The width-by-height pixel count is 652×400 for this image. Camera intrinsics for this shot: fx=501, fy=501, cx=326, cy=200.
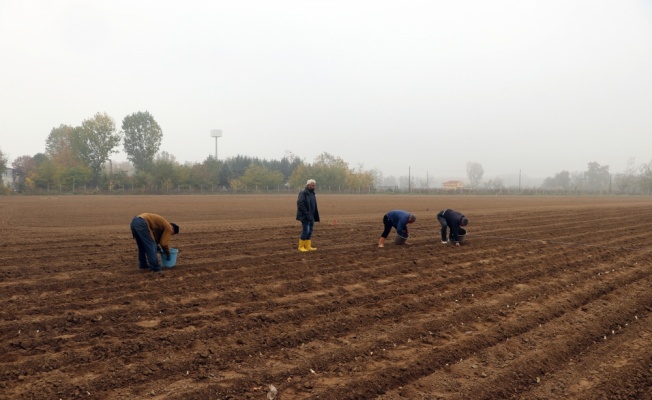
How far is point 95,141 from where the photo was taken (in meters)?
80.8

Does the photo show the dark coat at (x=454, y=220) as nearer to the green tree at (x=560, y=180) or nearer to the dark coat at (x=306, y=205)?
the dark coat at (x=306, y=205)

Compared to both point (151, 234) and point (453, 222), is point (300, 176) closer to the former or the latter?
point (453, 222)

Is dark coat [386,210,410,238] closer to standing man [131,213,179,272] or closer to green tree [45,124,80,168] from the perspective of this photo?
standing man [131,213,179,272]

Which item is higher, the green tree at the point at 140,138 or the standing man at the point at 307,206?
the green tree at the point at 140,138

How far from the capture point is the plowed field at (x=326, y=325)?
172 inches

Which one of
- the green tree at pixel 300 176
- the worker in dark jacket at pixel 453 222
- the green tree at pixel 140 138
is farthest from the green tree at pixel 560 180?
the worker in dark jacket at pixel 453 222

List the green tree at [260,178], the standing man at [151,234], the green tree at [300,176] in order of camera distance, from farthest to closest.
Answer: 1. the green tree at [300,176]
2. the green tree at [260,178]
3. the standing man at [151,234]

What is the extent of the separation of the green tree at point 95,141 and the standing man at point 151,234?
78026 mm

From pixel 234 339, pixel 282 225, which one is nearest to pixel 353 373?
pixel 234 339

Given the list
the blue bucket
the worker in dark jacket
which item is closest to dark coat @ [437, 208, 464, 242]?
the worker in dark jacket

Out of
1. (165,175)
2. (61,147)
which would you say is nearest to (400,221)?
(165,175)

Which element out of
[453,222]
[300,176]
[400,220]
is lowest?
[453,222]

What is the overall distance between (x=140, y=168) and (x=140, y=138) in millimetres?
7652

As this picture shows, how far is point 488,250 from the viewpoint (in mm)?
11711
